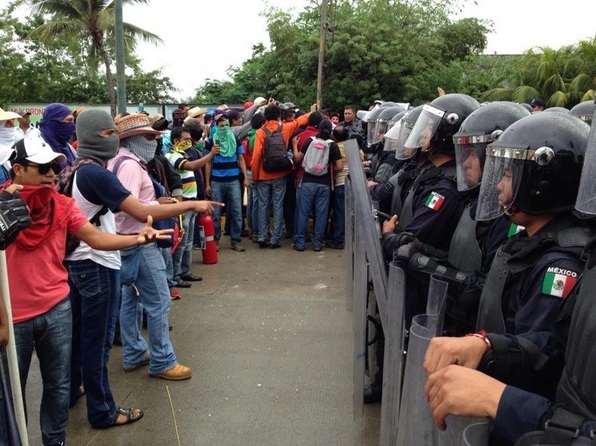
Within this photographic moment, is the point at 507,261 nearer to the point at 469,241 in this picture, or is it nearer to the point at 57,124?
the point at 469,241

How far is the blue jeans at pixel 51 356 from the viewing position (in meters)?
2.98

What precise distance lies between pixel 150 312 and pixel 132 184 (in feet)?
3.16

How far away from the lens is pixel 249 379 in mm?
4531

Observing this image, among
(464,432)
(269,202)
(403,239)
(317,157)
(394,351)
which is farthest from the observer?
(269,202)

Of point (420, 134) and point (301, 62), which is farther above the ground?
point (301, 62)

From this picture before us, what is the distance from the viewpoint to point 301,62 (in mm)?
22250

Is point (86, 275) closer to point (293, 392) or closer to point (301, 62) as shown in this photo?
point (293, 392)

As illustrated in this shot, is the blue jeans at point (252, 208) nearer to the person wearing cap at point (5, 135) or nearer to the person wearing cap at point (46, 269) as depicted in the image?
the person wearing cap at point (5, 135)

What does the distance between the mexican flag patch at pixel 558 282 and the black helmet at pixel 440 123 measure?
1927mm

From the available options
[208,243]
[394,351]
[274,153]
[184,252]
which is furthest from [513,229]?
[274,153]

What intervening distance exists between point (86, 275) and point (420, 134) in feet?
7.51

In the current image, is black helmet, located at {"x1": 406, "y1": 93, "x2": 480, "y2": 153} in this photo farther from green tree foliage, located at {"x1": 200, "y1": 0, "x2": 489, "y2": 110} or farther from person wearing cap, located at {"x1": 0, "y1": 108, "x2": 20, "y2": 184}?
green tree foliage, located at {"x1": 200, "y1": 0, "x2": 489, "y2": 110}

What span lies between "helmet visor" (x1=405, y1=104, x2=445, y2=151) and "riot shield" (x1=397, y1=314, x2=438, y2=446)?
1977 millimetres

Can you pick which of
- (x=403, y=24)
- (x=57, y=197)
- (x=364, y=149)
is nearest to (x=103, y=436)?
(x=57, y=197)
